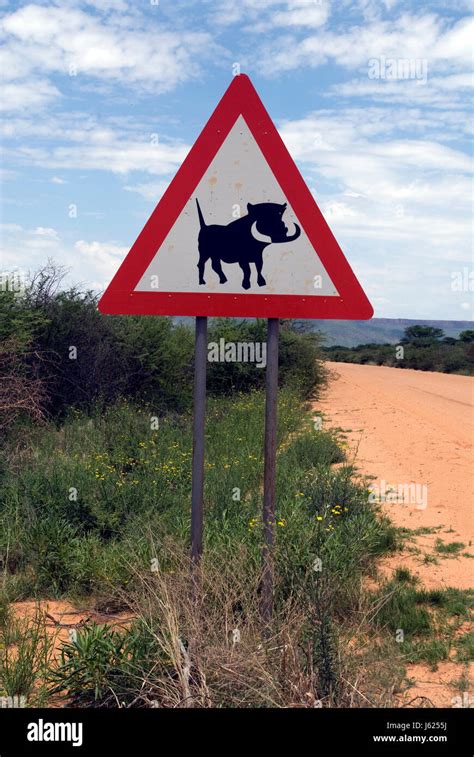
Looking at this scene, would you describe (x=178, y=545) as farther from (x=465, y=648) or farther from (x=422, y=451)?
(x=422, y=451)

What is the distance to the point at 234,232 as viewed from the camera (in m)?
3.11

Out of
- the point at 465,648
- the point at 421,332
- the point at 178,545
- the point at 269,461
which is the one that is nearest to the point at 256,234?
the point at 269,461

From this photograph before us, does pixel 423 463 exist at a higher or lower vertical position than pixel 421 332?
lower

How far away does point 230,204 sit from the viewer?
10.3ft

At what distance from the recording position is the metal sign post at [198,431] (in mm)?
3262

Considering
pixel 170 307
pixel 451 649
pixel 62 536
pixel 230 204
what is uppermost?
pixel 230 204

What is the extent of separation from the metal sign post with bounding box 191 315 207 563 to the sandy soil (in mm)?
1250

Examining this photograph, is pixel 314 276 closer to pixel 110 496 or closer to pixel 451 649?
pixel 451 649

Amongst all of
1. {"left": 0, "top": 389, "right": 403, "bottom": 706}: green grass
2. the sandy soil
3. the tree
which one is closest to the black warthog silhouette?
{"left": 0, "top": 389, "right": 403, "bottom": 706}: green grass

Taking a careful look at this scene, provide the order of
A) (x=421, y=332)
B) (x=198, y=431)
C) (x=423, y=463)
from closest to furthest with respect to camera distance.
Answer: (x=198, y=431) → (x=423, y=463) → (x=421, y=332)

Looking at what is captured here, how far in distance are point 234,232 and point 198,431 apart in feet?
2.99

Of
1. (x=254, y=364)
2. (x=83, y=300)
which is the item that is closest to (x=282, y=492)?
(x=83, y=300)

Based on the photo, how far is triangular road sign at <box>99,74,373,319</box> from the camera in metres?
3.13
